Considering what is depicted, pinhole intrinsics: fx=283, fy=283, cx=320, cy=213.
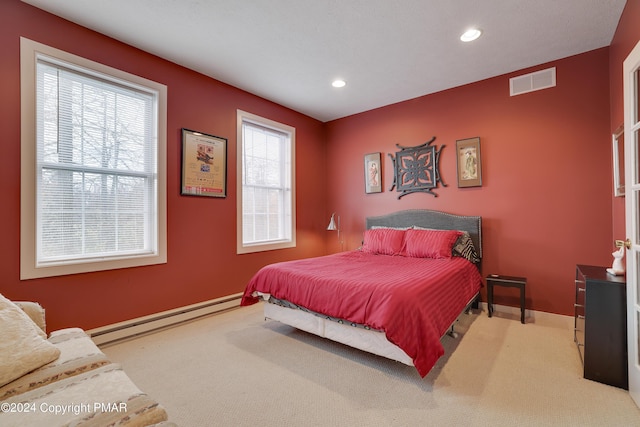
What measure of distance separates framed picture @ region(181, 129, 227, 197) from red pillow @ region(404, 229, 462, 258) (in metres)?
2.42

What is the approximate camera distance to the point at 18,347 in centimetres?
132

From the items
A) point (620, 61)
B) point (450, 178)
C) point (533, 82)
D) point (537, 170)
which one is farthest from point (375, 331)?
point (533, 82)

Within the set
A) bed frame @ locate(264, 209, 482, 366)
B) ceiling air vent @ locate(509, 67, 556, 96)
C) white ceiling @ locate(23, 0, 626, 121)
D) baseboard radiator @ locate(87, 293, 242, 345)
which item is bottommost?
baseboard radiator @ locate(87, 293, 242, 345)

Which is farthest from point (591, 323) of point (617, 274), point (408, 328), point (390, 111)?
point (390, 111)

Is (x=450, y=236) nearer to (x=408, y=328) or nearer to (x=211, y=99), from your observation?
(x=408, y=328)

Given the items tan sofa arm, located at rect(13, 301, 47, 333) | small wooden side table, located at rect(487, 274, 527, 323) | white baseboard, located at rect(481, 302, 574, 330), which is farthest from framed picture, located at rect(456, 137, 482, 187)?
tan sofa arm, located at rect(13, 301, 47, 333)

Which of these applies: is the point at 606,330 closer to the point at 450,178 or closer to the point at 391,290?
the point at 391,290

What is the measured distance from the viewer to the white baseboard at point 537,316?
2982mm

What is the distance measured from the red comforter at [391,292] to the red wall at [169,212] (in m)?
0.87

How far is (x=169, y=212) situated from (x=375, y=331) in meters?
2.42

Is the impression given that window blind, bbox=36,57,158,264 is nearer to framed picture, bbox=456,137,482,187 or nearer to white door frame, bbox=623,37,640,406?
framed picture, bbox=456,137,482,187

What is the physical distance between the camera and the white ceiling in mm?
2275

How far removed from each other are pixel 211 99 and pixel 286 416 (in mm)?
3340

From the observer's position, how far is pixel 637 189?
1.71 metres
